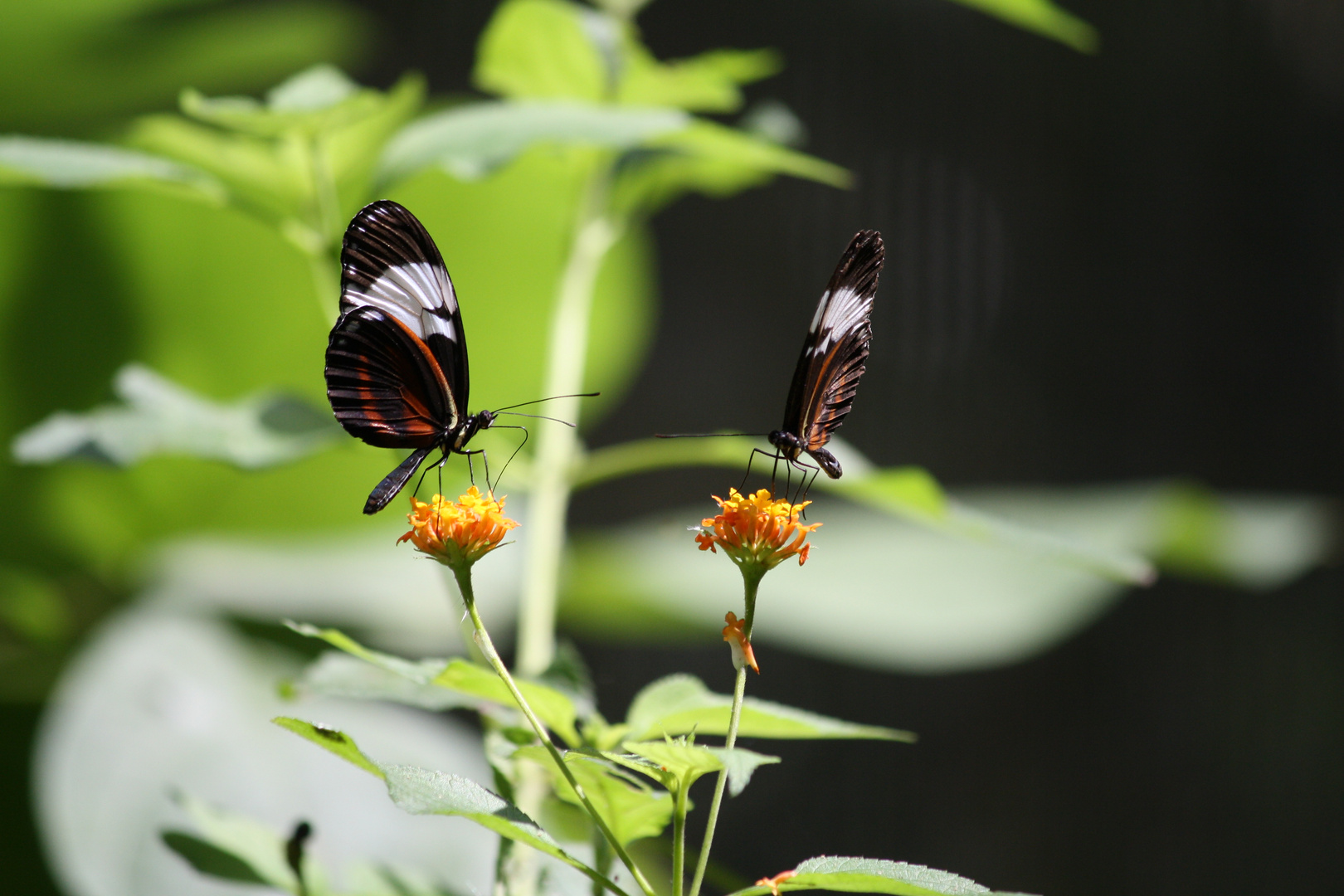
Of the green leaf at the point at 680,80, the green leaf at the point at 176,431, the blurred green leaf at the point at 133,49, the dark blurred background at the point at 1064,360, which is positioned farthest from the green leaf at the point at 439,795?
the dark blurred background at the point at 1064,360

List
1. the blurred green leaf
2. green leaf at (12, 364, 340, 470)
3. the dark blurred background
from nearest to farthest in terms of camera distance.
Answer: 1. green leaf at (12, 364, 340, 470)
2. the blurred green leaf
3. the dark blurred background

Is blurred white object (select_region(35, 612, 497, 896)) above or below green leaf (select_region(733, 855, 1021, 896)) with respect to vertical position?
below

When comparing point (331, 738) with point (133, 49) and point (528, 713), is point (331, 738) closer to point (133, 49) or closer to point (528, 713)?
point (528, 713)

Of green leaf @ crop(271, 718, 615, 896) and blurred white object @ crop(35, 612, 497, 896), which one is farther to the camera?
blurred white object @ crop(35, 612, 497, 896)

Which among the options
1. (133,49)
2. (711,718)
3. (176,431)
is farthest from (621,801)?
(133,49)

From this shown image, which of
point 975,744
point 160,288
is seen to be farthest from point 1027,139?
point 160,288

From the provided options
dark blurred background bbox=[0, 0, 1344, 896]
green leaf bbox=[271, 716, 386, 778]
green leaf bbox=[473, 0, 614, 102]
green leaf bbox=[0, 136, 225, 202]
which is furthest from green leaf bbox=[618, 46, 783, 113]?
dark blurred background bbox=[0, 0, 1344, 896]

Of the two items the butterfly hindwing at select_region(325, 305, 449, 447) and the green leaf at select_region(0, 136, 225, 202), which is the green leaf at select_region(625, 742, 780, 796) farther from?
the green leaf at select_region(0, 136, 225, 202)
